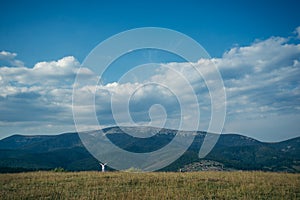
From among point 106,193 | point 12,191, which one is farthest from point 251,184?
point 12,191

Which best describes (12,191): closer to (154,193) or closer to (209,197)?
(154,193)

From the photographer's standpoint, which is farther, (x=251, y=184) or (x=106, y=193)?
(x=251, y=184)

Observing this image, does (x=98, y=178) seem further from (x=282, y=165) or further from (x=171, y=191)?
(x=282, y=165)

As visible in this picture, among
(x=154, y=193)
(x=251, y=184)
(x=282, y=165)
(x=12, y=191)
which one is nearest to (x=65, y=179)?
(x=12, y=191)

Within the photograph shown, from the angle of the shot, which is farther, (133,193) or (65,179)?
(65,179)

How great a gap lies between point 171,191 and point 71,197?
252 inches

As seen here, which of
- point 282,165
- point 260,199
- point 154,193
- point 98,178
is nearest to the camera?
point 260,199

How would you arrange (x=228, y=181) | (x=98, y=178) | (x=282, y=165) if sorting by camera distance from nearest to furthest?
1. (x=228, y=181)
2. (x=98, y=178)
3. (x=282, y=165)

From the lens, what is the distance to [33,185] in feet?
73.4

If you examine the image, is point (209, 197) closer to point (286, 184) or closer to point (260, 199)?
point (260, 199)

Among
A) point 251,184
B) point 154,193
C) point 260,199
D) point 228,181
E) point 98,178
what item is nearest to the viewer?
point 260,199

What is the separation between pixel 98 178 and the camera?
25.9 m

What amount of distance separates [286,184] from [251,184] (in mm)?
2785

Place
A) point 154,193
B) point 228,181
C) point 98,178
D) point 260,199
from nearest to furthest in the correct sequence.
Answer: point 260,199 → point 154,193 → point 228,181 → point 98,178
